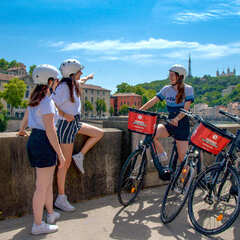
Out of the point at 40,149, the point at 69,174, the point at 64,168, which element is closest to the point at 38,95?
the point at 40,149

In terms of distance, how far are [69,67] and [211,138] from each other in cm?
180

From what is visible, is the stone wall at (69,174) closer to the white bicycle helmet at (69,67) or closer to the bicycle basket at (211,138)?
the white bicycle helmet at (69,67)

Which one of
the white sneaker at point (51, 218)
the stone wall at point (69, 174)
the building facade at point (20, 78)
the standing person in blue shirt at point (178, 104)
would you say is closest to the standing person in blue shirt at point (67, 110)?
the stone wall at point (69, 174)

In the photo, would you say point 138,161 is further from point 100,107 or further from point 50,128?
point 100,107

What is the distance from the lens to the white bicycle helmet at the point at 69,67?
152 inches

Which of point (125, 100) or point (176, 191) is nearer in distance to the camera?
point (176, 191)

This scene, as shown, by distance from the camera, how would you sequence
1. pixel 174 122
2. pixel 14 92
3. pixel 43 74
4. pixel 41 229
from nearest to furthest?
pixel 43 74
pixel 41 229
pixel 174 122
pixel 14 92

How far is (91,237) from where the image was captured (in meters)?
3.29

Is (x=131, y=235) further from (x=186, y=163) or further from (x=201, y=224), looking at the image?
(x=186, y=163)

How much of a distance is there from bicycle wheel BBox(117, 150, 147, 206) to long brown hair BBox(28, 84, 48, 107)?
1.51 meters

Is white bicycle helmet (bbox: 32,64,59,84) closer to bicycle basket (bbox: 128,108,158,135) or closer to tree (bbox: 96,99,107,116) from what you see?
bicycle basket (bbox: 128,108,158,135)

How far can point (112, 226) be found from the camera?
3596 mm

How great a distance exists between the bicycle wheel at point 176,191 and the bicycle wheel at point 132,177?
62 cm

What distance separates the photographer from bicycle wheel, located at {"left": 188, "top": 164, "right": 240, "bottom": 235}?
328 cm
